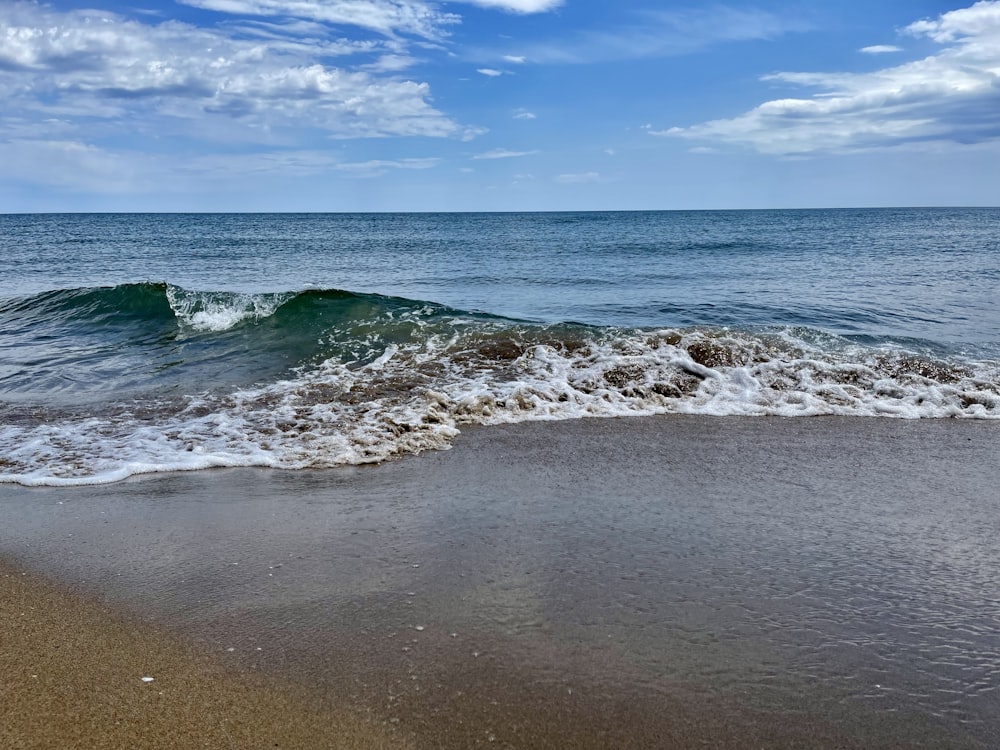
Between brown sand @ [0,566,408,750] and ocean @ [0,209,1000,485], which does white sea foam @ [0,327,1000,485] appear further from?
brown sand @ [0,566,408,750]

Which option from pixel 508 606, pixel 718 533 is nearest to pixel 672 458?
pixel 718 533

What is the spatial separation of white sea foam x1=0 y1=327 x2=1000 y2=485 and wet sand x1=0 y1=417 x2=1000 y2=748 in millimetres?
655

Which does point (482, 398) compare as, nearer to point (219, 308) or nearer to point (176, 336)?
point (176, 336)

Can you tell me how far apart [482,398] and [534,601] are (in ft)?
13.0

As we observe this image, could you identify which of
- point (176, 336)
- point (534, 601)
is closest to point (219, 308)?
point (176, 336)

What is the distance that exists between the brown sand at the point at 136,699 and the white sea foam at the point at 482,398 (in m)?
2.42

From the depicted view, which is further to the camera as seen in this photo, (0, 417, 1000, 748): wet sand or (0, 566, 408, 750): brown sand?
(0, 417, 1000, 748): wet sand

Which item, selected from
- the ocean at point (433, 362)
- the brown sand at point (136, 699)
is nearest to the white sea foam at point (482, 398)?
the ocean at point (433, 362)

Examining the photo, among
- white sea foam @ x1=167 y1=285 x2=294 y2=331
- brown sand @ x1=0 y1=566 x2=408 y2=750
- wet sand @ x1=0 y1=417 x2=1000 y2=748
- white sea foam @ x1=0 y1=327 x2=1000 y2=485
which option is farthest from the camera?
white sea foam @ x1=167 y1=285 x2=294 y2=331

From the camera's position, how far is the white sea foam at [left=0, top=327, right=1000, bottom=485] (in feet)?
19.3

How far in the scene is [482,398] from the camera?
7238 mm

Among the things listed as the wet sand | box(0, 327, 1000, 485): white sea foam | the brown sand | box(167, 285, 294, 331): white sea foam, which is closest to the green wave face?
box(167, 285, 294, 331): white sea foam

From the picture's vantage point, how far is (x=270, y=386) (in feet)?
26.5

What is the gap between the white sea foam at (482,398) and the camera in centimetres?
587
